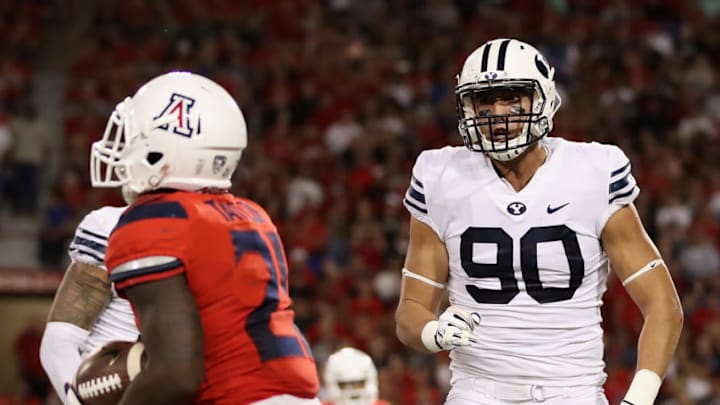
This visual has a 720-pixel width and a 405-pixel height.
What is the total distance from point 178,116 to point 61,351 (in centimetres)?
144

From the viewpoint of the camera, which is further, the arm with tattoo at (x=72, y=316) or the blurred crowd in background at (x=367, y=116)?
the blurred crowd in background at (x=367, y=116)

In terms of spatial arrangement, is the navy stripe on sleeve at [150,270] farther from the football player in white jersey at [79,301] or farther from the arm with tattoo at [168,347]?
the football player in white jersey at [79,301]

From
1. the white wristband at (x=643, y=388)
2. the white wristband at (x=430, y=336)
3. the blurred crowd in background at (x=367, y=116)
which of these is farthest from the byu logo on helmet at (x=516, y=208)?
the blurred crowd in background at (x=367, y=116)

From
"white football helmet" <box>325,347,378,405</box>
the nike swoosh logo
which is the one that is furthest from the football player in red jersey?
"white football helmet" <box>325,347,378,405</box>

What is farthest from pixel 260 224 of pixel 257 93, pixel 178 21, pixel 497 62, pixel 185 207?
pixel 178 21

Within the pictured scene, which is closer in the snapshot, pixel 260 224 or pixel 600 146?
pixel 260 224

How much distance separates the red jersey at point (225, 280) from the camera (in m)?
2.88

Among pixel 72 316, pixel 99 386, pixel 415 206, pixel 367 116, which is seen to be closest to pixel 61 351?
pixel 72 316

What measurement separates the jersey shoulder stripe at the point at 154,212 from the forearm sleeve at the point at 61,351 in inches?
54.1

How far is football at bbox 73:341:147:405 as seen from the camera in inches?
117

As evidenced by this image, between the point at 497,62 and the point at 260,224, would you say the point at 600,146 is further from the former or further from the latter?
the point at 260,224

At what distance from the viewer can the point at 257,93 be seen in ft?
41.5

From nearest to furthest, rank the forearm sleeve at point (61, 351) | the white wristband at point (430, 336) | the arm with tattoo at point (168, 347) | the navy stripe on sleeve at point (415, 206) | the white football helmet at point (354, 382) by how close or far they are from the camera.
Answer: the arm with tattoo at point (168, 347), the white wristband at point (430, 336), the navy stripe on sleeve at point (415, 206), the forearm sleeve at point (61, 351), the white football helmet at point (354, 382)

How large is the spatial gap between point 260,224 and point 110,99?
991cm
